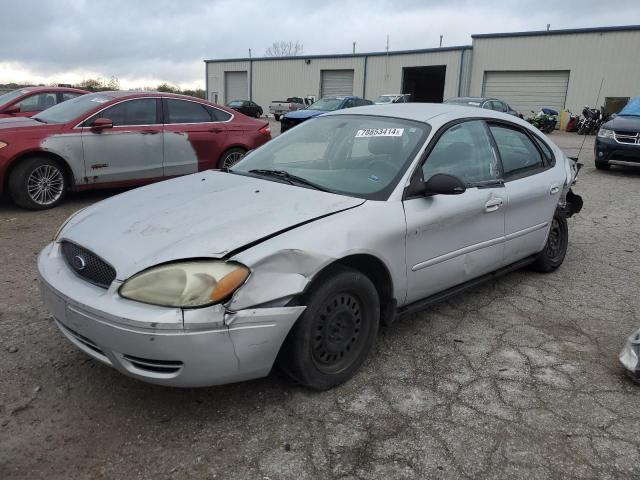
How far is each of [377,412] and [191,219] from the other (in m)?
1.35

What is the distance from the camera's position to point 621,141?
10.9 meters

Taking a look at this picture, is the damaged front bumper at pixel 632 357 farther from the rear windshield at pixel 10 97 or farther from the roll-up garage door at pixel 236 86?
the roll-up garage door at pixel 236 86

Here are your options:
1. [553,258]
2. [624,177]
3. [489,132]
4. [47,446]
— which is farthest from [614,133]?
[47,446]

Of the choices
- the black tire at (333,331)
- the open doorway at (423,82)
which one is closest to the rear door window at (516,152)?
the black tire at (333,331)

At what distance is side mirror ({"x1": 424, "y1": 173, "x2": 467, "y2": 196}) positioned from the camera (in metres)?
3.12

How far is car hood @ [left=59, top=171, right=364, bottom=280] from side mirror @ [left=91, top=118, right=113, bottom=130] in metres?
3.85

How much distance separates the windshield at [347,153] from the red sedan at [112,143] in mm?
3627

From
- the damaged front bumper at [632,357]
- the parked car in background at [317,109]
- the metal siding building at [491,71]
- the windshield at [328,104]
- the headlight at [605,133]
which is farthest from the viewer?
the metal siding building at [491,71]

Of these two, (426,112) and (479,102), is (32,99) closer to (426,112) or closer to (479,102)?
(426,112)

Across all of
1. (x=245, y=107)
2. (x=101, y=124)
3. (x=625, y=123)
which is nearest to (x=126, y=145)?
(x=101, y=124)

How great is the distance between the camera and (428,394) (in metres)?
2.90

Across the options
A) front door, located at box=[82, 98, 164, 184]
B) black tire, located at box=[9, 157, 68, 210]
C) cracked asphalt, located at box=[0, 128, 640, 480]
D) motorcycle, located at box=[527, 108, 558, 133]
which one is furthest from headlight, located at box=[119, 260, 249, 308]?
motorcycle, located at box=[527, 108, 558, 133]

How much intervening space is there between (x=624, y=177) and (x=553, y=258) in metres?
7.54

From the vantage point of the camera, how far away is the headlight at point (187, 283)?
2.36m
